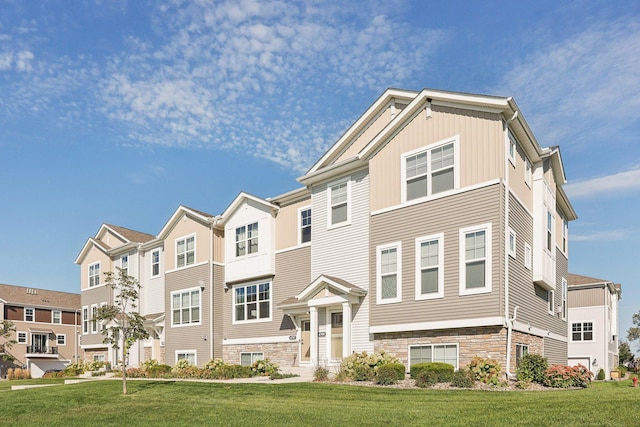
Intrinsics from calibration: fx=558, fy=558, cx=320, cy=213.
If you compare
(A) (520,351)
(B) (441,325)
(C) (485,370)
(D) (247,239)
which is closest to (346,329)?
(B) (441,325)

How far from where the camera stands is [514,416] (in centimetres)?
1042

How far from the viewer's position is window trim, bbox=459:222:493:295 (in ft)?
55.7

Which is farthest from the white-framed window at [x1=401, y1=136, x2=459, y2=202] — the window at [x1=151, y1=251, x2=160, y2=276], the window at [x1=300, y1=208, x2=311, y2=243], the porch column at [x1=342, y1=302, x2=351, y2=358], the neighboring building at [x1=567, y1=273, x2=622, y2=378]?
the neighboring building at [x1=567, y1=273, x2=622, y2=378]

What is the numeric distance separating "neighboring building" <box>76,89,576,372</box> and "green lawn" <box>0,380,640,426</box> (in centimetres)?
358

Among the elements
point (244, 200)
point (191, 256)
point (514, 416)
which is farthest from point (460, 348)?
point (191, 256)

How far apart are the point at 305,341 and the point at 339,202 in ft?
20.4

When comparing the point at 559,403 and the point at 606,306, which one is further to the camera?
the point at 606,306

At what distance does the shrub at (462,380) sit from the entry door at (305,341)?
8.58 meters

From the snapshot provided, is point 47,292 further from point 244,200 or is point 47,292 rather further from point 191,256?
point 244,200

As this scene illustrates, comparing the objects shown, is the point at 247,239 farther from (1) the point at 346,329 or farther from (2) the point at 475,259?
(2) the point at 475,259

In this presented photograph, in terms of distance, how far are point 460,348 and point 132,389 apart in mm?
10894

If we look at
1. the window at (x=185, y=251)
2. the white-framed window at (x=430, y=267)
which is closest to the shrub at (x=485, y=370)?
the white-framed window at (x=430, y=267)

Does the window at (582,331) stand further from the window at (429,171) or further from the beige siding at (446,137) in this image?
the window at (429,171)

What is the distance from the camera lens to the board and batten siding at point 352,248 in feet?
68.7
